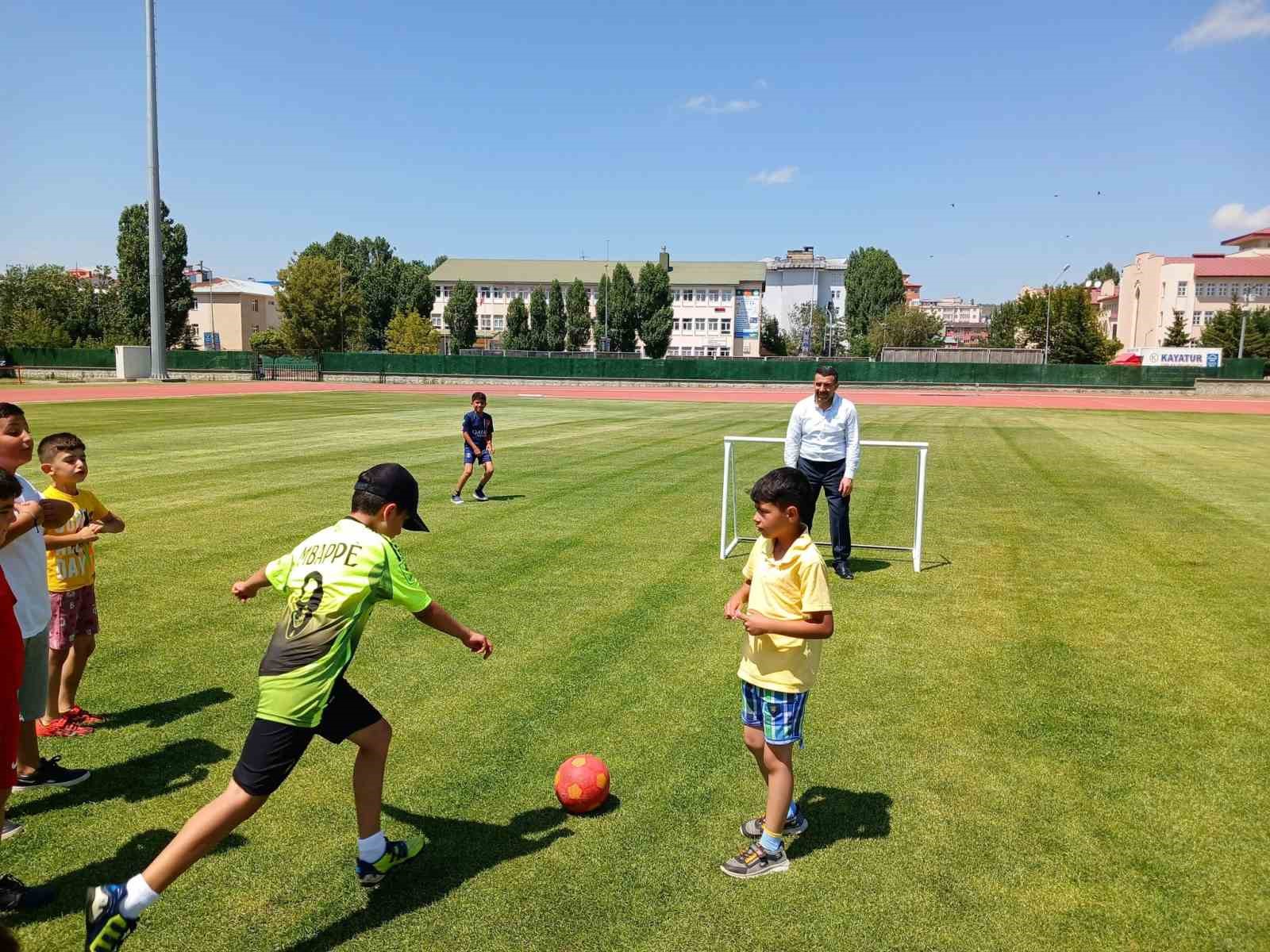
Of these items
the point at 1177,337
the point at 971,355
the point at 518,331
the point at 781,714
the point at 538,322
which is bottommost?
the point at 781,714

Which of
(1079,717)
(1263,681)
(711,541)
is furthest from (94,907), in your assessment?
(711,541)

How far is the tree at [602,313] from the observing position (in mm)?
98438

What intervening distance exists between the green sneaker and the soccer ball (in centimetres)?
79

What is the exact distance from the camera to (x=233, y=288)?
115500mm

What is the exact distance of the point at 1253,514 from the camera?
13.8 meters

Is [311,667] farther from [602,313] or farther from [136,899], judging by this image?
[602,313]

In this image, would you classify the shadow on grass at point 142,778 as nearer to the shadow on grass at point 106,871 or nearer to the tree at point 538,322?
the shadow on grass at point 106,871

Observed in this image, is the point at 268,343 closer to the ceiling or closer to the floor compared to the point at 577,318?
closer to the floor

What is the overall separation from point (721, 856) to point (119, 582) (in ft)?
24.9

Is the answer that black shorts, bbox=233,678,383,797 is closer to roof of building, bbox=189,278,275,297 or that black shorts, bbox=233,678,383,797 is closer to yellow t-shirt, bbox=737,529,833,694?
yellow t-shirt, bbox=737,529,833,694

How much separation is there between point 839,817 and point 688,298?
114 metres

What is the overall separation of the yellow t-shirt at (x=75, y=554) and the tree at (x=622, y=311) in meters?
93.4

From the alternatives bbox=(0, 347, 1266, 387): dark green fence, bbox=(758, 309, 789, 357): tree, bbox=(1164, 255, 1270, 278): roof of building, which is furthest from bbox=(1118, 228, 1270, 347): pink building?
bbox=(0, 347, 1266, 387): dark green fence

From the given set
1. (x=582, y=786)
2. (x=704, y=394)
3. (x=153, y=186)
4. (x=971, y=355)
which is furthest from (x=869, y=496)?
(x=971, y=355)
